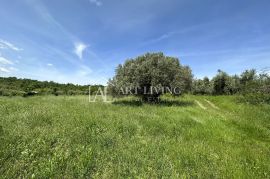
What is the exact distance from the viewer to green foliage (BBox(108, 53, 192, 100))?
2005 centimetres

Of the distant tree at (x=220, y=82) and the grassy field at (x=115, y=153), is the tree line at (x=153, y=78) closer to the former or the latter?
the grassy field at (x=115, y=153)

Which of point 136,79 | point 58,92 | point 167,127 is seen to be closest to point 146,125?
point 167,127

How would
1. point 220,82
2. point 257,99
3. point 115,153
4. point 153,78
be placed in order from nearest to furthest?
point 115,153 → point 153,78 → point 257,99 → point 220,82

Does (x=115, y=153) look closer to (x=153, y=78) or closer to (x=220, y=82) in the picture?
(x=153, y=78)

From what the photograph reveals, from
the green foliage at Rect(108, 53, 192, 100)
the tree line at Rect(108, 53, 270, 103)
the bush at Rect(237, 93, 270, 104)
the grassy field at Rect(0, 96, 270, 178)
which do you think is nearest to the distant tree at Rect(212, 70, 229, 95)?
the tree line at Rect(108, 53, 270, 103)

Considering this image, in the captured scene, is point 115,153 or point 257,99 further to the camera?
point 257,99

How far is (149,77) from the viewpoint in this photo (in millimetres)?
20359

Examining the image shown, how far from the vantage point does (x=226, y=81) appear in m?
55.8

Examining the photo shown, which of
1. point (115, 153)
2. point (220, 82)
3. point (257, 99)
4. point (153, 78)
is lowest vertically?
point (115, 153)

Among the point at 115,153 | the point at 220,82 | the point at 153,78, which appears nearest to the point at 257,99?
the point at 153,78

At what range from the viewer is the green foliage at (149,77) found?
20047 millimetres

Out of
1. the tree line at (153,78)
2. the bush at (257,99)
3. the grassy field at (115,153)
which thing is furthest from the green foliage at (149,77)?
the grassy field at (115,153)

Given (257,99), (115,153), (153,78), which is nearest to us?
(115,153)

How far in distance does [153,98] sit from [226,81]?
137 ft
